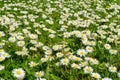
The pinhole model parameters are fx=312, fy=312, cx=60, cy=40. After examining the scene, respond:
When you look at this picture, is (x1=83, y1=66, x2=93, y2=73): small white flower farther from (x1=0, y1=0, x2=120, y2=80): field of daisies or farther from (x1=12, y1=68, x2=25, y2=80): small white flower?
(x1=12, y1=68, x2=25, y2=80): small white flower

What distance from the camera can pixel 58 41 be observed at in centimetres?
544

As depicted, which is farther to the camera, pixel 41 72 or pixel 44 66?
pixel 44 66

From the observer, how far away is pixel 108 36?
6039 mm

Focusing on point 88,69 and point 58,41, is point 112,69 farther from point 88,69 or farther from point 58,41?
point 58,41

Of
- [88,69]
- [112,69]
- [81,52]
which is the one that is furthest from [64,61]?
[112,69]

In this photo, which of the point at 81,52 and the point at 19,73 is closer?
the point at 19,73

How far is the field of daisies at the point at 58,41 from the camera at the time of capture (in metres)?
4.39

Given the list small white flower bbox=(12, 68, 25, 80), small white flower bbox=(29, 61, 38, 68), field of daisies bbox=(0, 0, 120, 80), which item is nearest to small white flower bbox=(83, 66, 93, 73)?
field of daisies bbox=(0, 0, 120, 80)

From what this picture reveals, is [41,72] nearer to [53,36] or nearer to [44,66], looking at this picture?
[44,66]

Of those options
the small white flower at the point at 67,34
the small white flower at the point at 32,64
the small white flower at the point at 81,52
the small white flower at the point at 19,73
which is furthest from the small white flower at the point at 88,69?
the small white flower at the point at 67,34

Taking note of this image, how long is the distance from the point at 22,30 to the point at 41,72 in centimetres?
168

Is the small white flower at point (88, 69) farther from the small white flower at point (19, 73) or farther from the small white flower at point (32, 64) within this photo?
the small white flower at point (19, 73)

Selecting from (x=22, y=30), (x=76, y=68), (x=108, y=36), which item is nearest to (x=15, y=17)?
(x=22, y=30)

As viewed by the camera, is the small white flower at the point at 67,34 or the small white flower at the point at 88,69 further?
the small white flower at the point at 67,34
